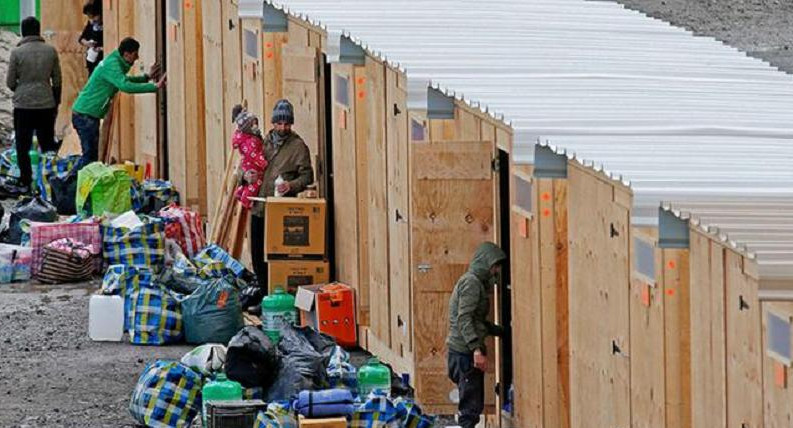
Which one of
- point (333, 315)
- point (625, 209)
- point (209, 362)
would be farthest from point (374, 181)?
point (625, 209)

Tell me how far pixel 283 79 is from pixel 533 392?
225 inches

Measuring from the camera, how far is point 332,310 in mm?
18125

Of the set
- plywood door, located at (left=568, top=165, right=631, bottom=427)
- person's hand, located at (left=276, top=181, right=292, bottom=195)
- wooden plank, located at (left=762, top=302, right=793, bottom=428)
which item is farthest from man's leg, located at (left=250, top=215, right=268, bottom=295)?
wooden plank, located at (left=762, top=302, right=793, bottom=428)

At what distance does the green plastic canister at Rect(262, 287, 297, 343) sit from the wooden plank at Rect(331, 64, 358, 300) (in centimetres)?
56

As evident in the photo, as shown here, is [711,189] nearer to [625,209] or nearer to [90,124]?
[625,209]

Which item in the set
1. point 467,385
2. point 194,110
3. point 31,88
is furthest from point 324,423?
point 31,88

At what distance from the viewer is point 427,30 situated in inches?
738

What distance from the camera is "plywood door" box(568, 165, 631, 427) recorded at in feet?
42.0

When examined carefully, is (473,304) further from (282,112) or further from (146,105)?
(146,105)

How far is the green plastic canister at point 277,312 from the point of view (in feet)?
56.5

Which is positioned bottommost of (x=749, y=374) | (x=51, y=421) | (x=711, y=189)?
(x=51, y=421)

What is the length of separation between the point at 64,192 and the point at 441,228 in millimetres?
9768

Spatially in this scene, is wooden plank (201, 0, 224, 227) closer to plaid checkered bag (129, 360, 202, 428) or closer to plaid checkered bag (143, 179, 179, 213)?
plaid checkered bag (143, 179, 179, 213)

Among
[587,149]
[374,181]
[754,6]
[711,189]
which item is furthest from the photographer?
[754,6]
